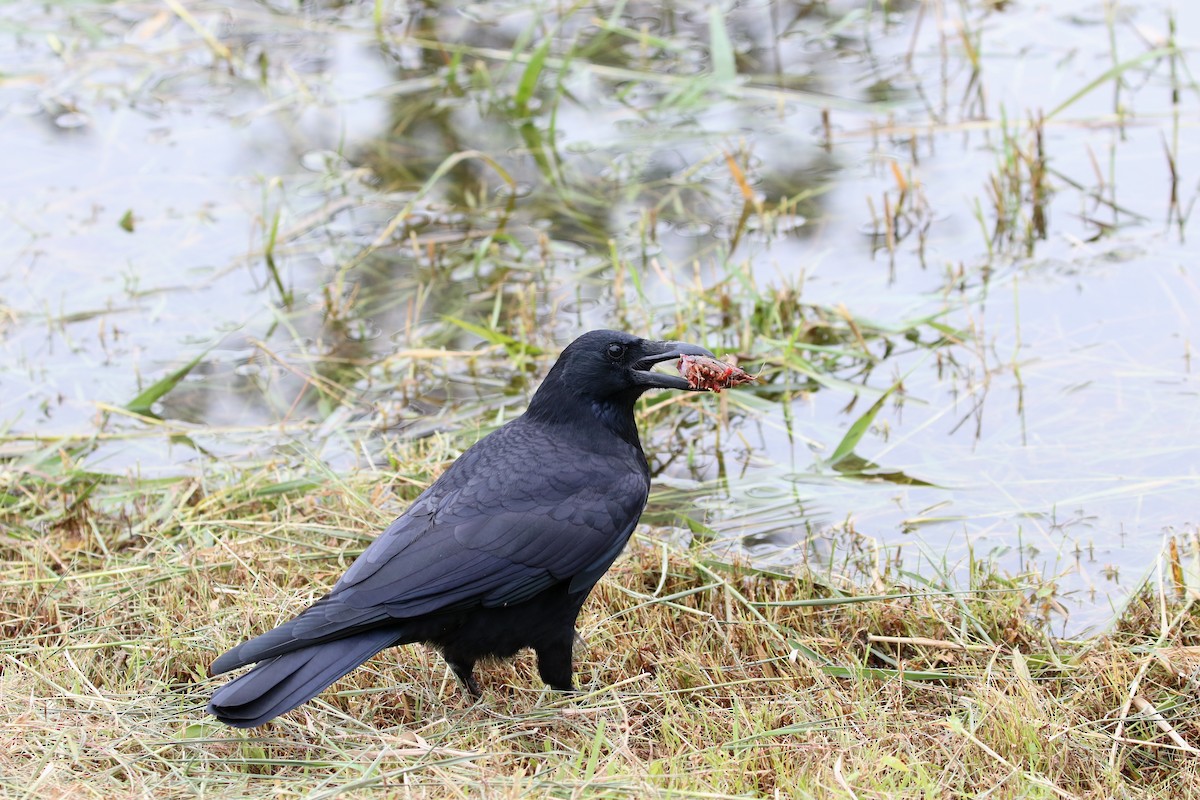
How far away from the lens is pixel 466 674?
143 inches

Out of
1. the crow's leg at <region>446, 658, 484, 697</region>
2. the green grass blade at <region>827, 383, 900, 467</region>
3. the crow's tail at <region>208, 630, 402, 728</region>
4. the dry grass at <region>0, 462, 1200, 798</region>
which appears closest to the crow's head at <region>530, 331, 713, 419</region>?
the dry grass at <region>0, 462, 1200, 798</region>

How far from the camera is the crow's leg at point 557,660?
11.8 ft

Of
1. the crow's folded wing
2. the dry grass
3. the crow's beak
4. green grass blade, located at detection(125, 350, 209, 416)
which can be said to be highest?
the crow's beak

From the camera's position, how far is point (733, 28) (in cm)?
814

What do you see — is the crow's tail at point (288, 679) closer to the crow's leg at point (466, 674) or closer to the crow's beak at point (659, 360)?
the crow's leg at point (466, 674)

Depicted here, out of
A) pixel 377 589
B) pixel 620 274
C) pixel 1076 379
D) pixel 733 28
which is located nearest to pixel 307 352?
pixel 620 274

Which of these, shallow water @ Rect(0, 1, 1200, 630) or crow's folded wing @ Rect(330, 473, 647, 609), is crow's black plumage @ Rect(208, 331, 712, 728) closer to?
crow's folded wing @ Rect(330, 473, 647, 609)

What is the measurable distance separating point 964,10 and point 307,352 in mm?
4424

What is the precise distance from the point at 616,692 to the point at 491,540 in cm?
53

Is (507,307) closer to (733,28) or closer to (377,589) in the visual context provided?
(377,589)

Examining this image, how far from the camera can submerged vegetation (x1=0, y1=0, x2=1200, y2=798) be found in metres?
3.41

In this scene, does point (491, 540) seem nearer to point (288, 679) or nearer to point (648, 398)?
point (288, 679)

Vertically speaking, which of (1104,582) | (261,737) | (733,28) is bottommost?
(1104,582)

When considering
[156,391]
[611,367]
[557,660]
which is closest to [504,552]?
[557,660]
